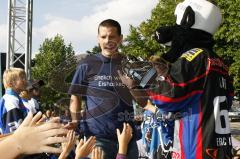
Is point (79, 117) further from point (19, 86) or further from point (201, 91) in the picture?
point (19, 86)

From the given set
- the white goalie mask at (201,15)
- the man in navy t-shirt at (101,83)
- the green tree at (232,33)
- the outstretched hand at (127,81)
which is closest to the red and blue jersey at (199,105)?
the white goalie mask at (201,15)

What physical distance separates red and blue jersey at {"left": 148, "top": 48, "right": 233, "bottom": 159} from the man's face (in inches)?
15.3

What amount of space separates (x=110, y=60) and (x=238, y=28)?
18688 millimetres

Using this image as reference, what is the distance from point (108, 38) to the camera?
2.83 metres

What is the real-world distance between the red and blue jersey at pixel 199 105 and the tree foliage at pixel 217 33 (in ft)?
55.7

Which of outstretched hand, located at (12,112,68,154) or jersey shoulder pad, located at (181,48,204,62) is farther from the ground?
jersey shoulder pad, located at (181,48,204,62)

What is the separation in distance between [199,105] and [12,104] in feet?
7.52

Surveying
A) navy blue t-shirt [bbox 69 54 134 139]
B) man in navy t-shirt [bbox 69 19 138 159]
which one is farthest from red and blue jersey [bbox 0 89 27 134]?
navy blue t-shirt [bbox 69 54 134 139]

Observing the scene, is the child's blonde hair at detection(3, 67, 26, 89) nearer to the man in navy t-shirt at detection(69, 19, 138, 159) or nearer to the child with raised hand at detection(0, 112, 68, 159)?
the man in navy t-shirt at detection(69, 19, 138, 159)

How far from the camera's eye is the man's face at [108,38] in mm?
2666

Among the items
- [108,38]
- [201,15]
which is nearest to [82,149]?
[108,38]

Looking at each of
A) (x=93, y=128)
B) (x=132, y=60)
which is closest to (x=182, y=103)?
(x=93, y=128)

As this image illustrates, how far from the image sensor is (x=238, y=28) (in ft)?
65.9

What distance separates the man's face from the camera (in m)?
2.67
